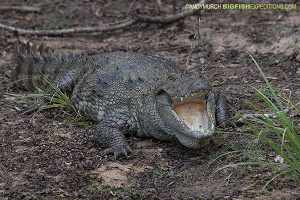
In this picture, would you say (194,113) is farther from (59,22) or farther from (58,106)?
(59,22)

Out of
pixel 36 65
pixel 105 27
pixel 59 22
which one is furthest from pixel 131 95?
pixel 59 22

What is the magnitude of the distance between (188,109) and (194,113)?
9cm

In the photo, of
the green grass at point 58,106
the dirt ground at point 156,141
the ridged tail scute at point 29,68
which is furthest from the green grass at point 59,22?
the green grass at point 58,106

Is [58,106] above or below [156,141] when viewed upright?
above

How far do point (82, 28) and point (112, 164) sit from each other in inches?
182

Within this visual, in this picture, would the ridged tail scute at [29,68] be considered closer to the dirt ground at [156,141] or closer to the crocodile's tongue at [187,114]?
the dirt ground at [156,141]

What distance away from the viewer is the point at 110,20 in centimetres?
1027

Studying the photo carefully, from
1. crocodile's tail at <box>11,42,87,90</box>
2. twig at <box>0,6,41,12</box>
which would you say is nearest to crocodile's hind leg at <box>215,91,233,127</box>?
crocodile's tail at <box>11,42,87,90</box>

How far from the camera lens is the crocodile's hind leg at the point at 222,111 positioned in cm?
592

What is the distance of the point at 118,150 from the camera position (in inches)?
213

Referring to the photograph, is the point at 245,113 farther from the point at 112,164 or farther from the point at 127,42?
the point at 127,42

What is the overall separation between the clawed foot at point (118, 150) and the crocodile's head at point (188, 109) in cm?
44

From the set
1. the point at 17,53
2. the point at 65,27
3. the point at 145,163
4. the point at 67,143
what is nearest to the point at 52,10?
the point at 65,27

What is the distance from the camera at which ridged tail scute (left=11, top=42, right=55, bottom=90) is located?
7500 millimetres
